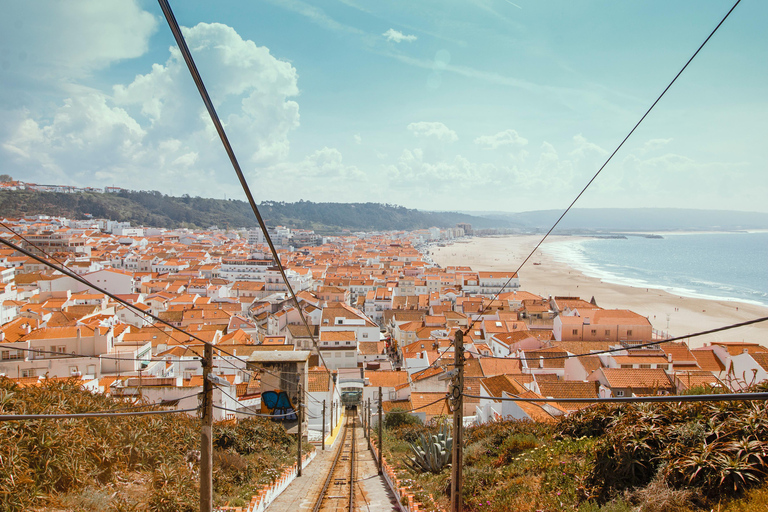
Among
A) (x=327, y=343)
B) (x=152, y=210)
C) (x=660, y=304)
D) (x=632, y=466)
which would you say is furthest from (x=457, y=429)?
(x=152, y=210)

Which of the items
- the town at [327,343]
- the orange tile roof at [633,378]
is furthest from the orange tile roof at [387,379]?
the orange tile roof at [633,378]

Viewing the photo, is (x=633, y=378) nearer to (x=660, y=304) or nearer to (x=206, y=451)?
(x=206, y=451)

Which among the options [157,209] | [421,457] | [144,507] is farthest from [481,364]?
[157,209]

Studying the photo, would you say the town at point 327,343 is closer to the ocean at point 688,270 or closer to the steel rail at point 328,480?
the steel rail at point 328,480

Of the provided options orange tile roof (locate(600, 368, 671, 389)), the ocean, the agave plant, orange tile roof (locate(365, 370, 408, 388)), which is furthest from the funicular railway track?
the ocean

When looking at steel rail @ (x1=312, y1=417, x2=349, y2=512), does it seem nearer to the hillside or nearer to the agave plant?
the agave plant

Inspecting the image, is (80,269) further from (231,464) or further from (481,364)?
(231,464)
